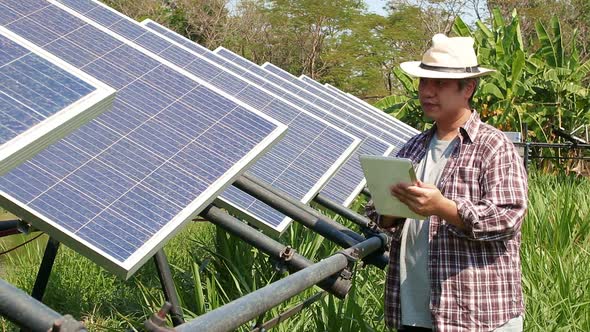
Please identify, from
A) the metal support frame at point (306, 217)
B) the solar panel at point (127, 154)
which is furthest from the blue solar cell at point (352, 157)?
the solar panel at point (127, 154)

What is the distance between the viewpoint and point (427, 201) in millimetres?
3271

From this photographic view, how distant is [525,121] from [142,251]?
1367cm

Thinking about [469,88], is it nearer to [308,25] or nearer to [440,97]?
[440,97]

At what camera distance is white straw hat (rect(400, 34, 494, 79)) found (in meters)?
3.51

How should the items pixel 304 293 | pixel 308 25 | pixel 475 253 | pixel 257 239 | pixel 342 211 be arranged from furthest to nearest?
pixel 308 25, pixel 342 211, pixel 304 293, pixel 257 239, pixel 475 253

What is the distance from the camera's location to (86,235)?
3.09 metres

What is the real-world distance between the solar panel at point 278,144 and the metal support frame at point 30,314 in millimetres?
3371

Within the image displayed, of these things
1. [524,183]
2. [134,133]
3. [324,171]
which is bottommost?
[324,171]

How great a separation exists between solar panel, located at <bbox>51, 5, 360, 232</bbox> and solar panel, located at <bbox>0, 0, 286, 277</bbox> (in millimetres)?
913

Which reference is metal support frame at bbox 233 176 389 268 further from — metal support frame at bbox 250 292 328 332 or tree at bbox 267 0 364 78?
tree at bbox 267 0 364 78

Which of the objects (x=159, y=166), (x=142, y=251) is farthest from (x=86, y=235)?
(x=159, y=166)

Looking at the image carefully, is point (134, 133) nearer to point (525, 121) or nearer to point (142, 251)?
point (142, 251)

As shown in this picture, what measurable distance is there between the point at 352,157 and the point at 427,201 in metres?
5.37

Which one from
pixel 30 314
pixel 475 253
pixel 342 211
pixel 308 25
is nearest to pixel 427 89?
pixel 475 253
